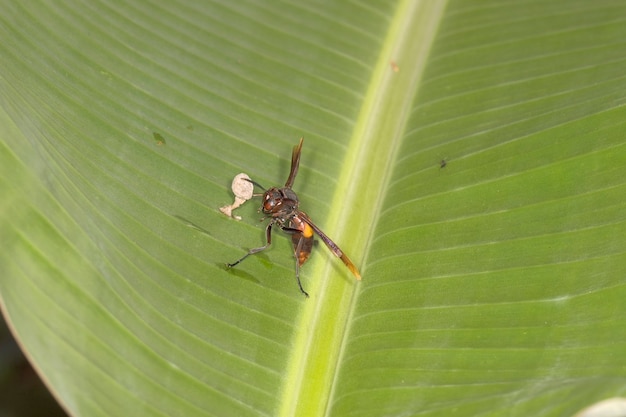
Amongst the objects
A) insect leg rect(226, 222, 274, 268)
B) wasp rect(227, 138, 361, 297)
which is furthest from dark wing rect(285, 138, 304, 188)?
insect leg rect(226, 222, 274, 268)

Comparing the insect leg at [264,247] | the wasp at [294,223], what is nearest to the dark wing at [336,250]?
the wasp at [294,223]

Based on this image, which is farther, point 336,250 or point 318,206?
point 318,206

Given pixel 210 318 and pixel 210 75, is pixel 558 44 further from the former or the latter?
pixel 210 318

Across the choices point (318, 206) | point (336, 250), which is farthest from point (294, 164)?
point (336, 250)

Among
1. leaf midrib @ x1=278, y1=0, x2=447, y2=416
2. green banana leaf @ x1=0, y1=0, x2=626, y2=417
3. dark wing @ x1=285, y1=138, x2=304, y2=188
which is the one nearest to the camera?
green banana leaf @ x1=0, y1=0, x2=626, y2=417

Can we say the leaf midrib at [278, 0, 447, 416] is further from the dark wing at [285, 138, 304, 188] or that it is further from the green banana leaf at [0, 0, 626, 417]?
the dark wing at [285, 138, 304, 188]

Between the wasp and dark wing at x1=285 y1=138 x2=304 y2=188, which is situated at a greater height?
dark wing at x1=285 y1=138 x2=304 y2=188

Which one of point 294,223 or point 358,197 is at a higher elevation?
point 358,197

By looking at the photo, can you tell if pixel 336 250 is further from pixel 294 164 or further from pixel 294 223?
pixel 294 164
